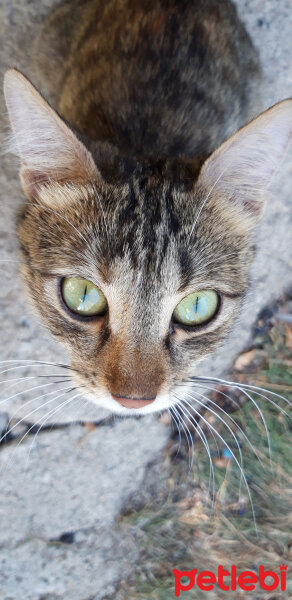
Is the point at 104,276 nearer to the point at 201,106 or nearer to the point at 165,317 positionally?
the point at 165,317

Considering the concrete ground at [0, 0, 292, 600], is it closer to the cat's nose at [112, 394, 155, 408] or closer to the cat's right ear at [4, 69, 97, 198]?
the cat's right ear at [4, 69, 97, 198]

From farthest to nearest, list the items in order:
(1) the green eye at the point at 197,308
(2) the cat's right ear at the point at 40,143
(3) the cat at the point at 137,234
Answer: (1) the green eye at the point at 197,308 < (3) the cat at the point at 137,234 < (2) the cat's right ear at the point at 40,143

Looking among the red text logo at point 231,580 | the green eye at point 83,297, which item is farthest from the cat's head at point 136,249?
the red text logo at point 231,580

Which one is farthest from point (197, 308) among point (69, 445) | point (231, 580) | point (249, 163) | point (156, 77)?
point (231, 580)

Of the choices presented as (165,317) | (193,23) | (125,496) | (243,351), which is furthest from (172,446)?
(193,23)

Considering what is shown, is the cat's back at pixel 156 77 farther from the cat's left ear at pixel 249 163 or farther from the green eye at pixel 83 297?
the green eye at pixel 83 297

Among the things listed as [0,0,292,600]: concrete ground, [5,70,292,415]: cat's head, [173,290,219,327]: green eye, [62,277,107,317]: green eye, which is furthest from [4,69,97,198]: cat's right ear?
[0,0,292,600]: concrete ground
